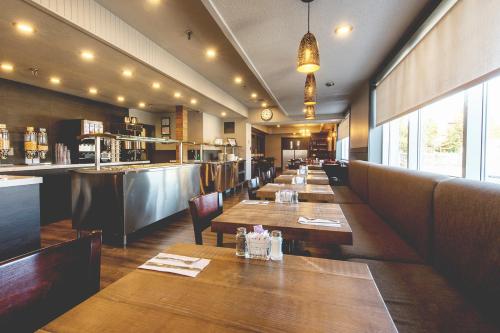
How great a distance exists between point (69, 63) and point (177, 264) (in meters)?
4.66

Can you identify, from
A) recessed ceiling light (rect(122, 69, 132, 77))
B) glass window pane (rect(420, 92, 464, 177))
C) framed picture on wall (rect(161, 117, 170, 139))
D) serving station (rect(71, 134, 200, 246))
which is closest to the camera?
glass window pane (rect(420, 92, 464, 177))

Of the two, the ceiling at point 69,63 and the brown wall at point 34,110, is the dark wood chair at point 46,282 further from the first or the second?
→ the brown wall at point 34,110

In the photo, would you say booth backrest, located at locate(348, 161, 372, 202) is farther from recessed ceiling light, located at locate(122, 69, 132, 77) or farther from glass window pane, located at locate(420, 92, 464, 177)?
recessed ceiling light, located at locate(122, 69, 132, 77)

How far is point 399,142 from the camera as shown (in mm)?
4672

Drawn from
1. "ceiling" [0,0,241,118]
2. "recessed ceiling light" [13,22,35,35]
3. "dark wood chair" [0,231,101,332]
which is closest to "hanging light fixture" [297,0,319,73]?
"dark wood chair" [0,231,101,332]

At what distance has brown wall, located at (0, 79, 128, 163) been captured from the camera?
207 inches

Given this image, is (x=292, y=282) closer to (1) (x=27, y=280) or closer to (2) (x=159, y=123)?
(1) (x=27, y=280)

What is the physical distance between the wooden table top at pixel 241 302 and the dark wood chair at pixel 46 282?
17 centimetres

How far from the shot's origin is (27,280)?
2.54ft

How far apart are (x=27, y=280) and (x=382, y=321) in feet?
3.48

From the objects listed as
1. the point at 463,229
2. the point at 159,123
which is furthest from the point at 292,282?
the point at 159,123

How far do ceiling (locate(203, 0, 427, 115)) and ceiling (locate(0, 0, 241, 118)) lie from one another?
1.82m

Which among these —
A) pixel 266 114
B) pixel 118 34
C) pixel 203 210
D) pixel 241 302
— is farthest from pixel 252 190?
pixel 266 114

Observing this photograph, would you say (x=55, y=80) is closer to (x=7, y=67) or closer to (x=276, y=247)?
(x=7, y=67)
